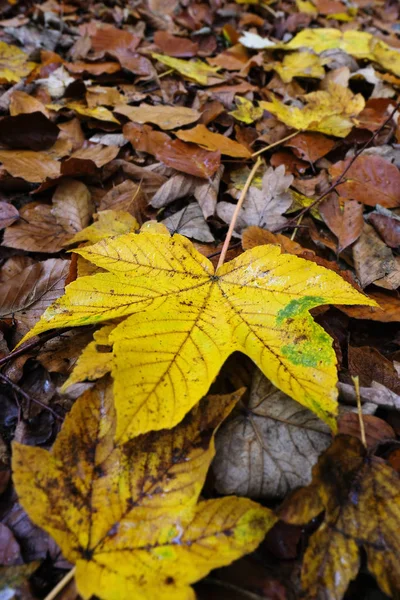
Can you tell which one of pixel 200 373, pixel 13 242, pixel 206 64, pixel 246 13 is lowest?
pixel 13 242

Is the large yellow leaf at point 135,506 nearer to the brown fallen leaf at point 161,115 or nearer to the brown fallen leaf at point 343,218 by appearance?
the brown fallen leaf at point 343,218

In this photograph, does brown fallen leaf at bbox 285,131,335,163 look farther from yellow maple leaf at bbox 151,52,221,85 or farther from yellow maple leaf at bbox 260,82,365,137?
yellow maple leaf at bbox 151,52,221,85

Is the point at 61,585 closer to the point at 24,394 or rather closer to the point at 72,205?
the point at 24,394

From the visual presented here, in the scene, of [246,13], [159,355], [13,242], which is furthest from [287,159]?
[246,13]

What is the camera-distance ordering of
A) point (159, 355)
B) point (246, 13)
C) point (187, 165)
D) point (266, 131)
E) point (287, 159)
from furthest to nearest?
point (246, 13) < point (266, 131) < point (287, 159) < point (187, 165) < point (159, 355)

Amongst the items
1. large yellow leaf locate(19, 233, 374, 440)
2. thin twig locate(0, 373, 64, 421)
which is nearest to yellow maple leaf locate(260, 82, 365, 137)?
large yellow leaf locate(19, 233, 374, 440)

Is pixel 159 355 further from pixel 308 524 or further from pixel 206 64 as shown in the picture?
pixel 206 64

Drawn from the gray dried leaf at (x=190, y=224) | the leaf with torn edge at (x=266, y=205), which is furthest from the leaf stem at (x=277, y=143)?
the gray dried leaf at (x=190, y=224)

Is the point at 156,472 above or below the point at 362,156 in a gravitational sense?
below
